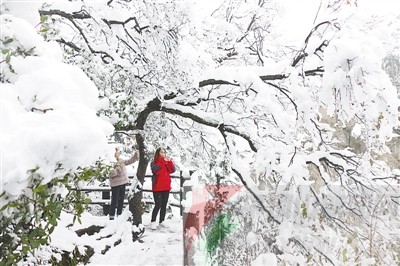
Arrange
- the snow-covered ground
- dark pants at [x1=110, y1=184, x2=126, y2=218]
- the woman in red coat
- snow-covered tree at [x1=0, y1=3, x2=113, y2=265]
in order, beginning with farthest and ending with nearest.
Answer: dark pants at [x1=110, y1=184, x2=126, y2=218]
the woman in red coat
the snow-covered ground
snow-covered tree at [x1=0, y1=3, x2=113, y2=265]

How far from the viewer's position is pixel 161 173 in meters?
8.15

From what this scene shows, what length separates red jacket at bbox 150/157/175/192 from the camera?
808cm

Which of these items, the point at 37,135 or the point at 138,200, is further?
the point at 138,200

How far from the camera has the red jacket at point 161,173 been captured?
8078 millimetres

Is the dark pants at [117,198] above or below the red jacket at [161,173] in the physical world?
below

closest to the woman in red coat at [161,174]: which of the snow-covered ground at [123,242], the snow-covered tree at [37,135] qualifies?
the snow-covered ground at [123,242]

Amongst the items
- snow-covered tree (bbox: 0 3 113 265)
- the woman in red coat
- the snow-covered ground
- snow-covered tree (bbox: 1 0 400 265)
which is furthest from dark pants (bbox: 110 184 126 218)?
snow-covered tree (bbox: 0 3 113 265)

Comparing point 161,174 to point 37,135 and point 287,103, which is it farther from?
point 37,135

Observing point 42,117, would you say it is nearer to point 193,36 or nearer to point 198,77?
point 198,77

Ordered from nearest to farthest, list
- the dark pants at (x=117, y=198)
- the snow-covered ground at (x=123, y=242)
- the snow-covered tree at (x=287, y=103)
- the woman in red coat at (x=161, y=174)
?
1. the snow-covered tree at (x=287, y=103)
2. the snow-covered ground at (x=123, y=242)
3. the woman in red coat at (x=161, y=174)
4. the dark pants at (x=117, y=198)

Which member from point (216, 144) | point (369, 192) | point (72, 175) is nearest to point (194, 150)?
point (216, 144)

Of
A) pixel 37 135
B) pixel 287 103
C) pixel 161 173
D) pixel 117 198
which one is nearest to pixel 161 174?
pixel 161 173

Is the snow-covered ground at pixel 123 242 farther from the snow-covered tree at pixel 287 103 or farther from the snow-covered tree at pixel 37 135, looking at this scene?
the snow-covered tree at pixel 37 135

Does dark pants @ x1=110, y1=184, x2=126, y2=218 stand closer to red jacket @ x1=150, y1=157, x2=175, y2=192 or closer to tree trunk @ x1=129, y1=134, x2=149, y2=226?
tree trunk @ x1=129, y1=134, x2=149, y2=226
